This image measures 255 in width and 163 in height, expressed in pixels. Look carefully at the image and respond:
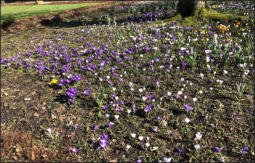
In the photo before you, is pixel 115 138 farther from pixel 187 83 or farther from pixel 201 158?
pixel 187 83

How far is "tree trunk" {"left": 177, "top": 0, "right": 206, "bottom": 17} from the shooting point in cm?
846

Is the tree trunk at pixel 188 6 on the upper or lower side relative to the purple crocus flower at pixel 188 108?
upper

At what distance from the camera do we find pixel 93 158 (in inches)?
136

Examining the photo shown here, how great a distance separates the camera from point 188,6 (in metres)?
8.55

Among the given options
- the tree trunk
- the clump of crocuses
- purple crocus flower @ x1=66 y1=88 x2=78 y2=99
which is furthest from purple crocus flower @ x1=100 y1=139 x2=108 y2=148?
the tree trunk

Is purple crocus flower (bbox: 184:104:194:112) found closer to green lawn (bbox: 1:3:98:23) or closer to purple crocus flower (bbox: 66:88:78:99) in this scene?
purple crocus flower (bbox: 66:88:78:99)

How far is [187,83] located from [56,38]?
6157mm

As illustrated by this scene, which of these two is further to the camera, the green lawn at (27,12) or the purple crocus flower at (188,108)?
the green lawn at (27,12)

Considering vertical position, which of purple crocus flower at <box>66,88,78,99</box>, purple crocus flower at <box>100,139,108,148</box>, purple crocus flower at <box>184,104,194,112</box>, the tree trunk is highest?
the tree trunk

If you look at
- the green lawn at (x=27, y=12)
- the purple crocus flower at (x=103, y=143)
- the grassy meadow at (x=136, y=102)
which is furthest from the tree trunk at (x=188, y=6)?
the green lawn at (x=27, y=12)

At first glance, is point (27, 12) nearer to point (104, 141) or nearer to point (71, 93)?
point (71, 93)

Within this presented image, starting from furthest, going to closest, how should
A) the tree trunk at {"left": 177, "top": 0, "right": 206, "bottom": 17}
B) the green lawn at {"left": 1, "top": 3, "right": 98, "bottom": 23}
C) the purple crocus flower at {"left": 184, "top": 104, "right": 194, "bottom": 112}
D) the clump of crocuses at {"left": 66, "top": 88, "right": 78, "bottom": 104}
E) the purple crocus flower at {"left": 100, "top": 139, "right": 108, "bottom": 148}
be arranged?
1. the green lawn at {"left": 1, "top": 3, "right": 98, "bottom": 23}
2. the tree trunk at {"left": 177, "top": 0, "right": 206, "bottom": 17}
3. the clump of crocuses at {"left": 66, "top": 88, "right": 78, "bottom": 104}
4. the purple crocus flower at {"left": 184, "top": 104, "right": 194, "bottom": 112}
5. the purple crocus flower at {"left": 100, "top": 139, "right": 108, "bottom": 148}

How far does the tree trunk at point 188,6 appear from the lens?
8461 millimetres

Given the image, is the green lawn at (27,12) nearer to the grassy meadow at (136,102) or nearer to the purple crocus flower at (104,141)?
the grassy meadow at (136,102)
